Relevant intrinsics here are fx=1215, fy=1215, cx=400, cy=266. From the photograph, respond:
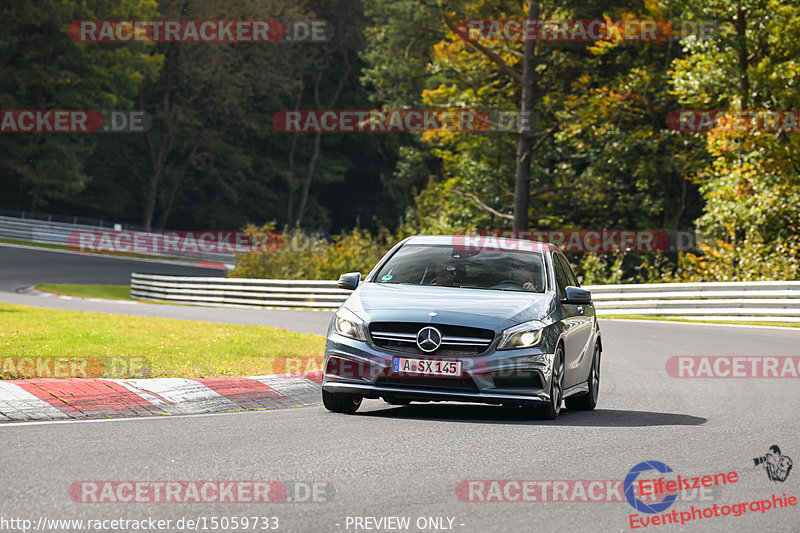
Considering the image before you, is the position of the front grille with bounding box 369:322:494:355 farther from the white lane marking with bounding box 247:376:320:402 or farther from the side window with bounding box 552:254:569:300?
the white lane marking with bounding box 247:376:320:402

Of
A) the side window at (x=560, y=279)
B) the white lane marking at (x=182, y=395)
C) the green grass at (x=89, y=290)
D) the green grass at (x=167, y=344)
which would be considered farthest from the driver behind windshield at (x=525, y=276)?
the green grass at (x=89, y=290)

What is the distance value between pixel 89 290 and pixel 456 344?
31.9 meters

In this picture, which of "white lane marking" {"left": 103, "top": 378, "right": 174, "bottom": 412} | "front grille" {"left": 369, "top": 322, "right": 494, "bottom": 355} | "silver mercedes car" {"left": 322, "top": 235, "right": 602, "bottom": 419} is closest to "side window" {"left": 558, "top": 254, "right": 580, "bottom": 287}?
"silver mercedes car" {"left": 322, "top": 235, "right": 602, "bottom": 419}

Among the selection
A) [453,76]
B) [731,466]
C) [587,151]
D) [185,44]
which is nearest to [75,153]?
[185,44]

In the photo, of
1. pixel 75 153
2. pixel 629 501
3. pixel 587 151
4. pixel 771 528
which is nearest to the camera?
pixel 771 528

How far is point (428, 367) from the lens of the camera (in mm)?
10016

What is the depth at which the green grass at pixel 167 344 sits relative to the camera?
13.2 meters

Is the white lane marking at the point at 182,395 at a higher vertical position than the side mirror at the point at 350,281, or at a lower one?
lower

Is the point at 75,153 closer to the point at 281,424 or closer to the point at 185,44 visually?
the point at 185,44

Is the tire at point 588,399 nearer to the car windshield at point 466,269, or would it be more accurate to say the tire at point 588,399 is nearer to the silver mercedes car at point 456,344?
the silver mercedes car at point 456,344

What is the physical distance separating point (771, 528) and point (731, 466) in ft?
6.20

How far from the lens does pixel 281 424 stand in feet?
32.2

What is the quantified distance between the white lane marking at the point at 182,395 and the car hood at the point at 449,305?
1535mm

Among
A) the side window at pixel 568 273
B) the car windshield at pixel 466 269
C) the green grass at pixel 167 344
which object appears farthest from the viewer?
the green grass at pixel 167 344
